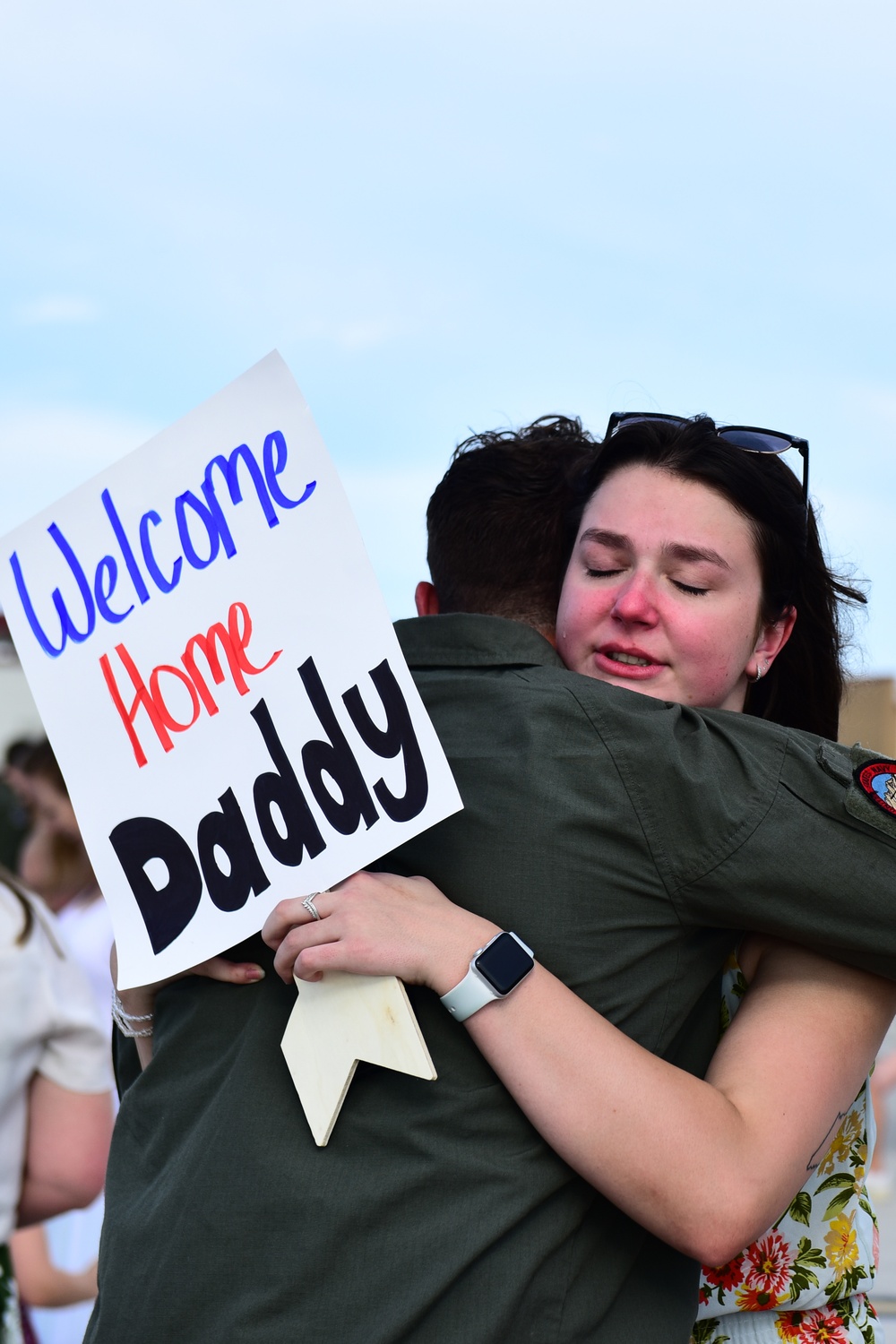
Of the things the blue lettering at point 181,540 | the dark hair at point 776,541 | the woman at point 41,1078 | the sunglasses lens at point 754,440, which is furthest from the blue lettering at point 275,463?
the woman at point 41,1078

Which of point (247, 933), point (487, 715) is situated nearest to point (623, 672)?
point (487, 715)

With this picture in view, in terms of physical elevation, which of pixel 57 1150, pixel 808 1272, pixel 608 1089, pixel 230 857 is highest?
pixel 230 857

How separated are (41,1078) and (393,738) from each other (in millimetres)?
2201

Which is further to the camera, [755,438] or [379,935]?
[755,438]

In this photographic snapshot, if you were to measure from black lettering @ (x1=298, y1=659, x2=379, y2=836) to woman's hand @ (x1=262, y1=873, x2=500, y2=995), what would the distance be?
0.21ft

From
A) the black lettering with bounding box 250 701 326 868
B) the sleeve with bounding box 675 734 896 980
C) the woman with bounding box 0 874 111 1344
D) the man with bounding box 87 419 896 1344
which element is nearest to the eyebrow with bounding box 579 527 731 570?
the man with bounding box 87 419 896 1344

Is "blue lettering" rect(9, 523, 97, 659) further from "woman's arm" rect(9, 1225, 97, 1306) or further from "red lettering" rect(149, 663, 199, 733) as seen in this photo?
"woman's arm" rect(9, 1225, 97, 1306)

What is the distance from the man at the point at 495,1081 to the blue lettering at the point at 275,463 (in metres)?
0.28

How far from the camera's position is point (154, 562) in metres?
1.56

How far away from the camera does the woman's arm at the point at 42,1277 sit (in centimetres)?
352

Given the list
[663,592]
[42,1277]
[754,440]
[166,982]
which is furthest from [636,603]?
[42,1277]

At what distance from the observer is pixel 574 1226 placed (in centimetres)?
137

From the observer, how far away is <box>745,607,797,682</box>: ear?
Result: 1.95 metres

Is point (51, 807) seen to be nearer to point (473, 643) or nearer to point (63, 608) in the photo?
A: point (63, 608)
